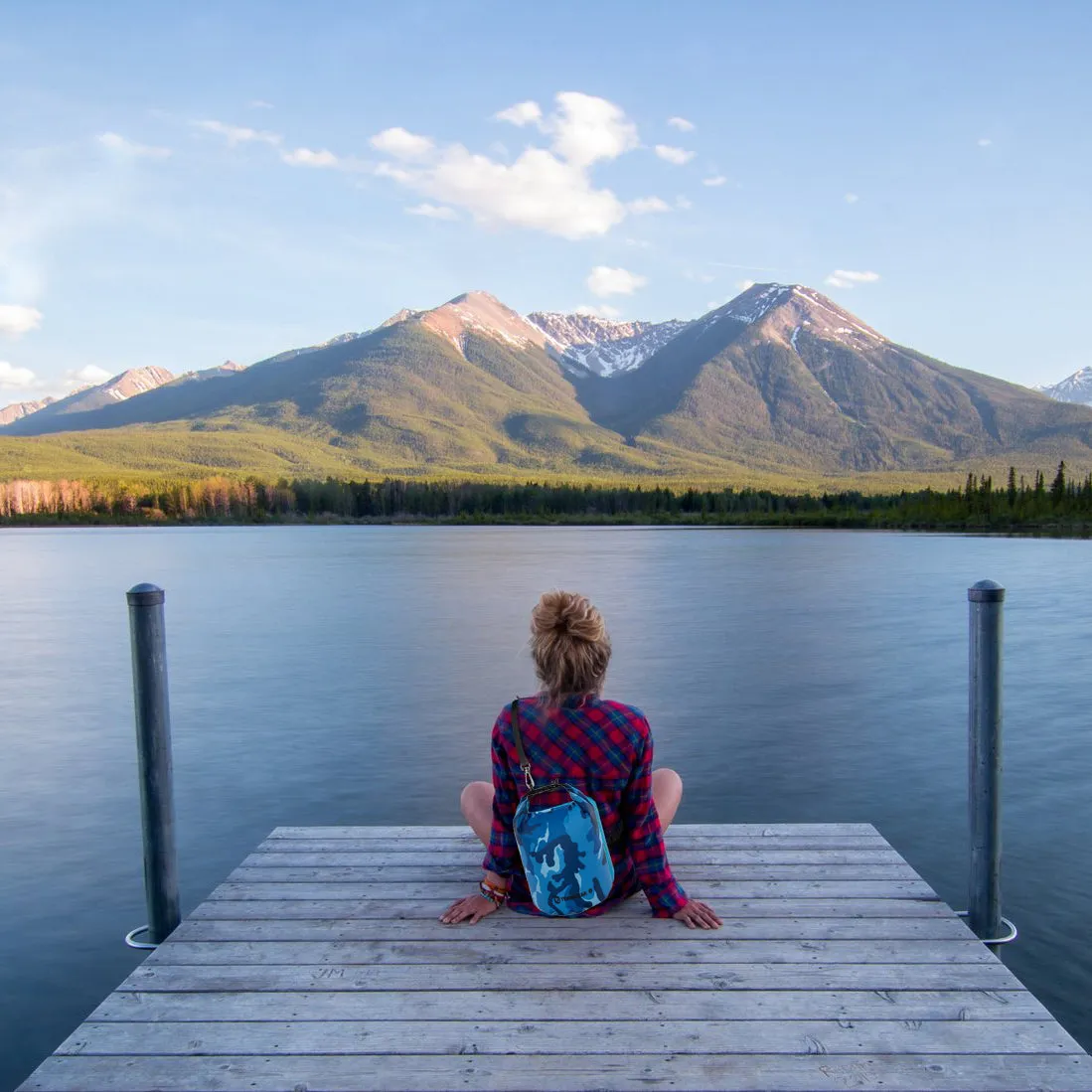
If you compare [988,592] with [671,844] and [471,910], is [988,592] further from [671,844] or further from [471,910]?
[471,910]

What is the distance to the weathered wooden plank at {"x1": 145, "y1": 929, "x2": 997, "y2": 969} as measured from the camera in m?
5.07

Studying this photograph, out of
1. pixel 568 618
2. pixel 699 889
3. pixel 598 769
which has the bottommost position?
pixel 699 889

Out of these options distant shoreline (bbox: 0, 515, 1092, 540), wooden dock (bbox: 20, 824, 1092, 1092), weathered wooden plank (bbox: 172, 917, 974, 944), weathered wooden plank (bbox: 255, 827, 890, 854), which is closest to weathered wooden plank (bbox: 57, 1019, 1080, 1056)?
wooden dock (bbox: 20, 824, 1092, 1092)

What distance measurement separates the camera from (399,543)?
87312mm

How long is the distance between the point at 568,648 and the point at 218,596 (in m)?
36.8

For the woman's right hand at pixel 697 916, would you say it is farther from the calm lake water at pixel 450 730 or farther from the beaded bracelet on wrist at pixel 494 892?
the calm lake water at pixel 450 730

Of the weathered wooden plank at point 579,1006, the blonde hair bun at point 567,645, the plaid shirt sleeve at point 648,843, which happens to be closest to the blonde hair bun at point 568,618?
the blonde hair bun at point 567,645

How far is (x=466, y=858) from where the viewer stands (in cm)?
666

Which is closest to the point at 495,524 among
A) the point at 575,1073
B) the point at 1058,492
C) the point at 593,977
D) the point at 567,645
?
the point at 1058,492

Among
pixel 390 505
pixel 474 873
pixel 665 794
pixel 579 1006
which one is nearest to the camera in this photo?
pixel 579 1006

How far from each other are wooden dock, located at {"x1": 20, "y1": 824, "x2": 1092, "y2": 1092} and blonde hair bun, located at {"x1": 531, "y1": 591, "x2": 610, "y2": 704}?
4.36 ft

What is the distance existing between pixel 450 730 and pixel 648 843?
10.9 meters

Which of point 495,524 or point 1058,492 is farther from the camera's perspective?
point 495,524

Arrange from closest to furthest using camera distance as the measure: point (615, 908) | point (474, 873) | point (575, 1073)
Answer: point (575, 1073), point (615, 908), point (474, 873)
